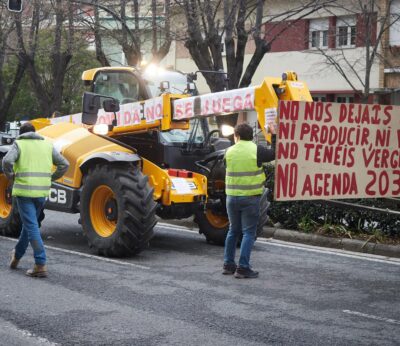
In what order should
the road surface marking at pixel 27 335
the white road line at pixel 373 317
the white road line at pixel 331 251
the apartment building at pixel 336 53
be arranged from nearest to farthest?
1. the road surface marking at pixel 27 335
2. the white road line at pixel 373 317
3. the white road line at pixel 331 251
4. the apartment building at pixel 336 53

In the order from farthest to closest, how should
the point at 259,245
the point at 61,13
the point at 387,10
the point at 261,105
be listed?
the point at 387,10 → the point at 61,13 → the point at 259,245 → the point at 261,105

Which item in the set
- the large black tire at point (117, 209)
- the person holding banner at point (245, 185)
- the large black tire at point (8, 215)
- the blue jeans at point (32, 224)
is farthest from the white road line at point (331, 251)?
the blue jeans at point (32, 224)

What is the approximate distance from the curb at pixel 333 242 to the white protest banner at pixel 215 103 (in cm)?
304

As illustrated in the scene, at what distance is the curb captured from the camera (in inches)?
447

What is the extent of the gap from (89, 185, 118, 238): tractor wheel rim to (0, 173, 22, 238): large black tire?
1.32 metres

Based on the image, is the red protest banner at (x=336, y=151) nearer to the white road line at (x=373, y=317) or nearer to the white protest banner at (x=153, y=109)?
the white road line at (x=373, y=317)

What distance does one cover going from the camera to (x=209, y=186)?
11.5 meters

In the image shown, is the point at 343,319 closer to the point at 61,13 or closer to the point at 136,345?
the point at 136,345

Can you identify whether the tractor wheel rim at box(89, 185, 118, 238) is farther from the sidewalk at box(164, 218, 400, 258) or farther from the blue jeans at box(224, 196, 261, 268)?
the sidewalk at box(164, 218, 400, 258)

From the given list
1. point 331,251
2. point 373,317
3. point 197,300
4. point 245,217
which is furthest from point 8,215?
point 373,317

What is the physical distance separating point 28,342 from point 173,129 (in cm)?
525

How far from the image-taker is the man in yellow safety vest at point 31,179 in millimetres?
9062

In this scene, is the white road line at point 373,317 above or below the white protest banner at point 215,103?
below

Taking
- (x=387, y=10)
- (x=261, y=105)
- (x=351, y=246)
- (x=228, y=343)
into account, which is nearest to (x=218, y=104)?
(x=261, y=105)
